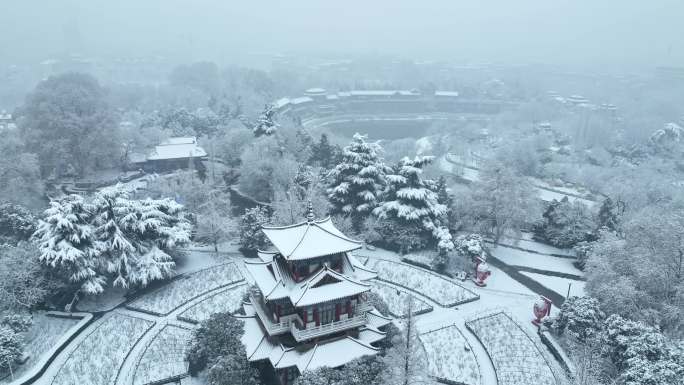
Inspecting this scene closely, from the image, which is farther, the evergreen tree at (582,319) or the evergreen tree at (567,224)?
the evergreen tree at (567,224)

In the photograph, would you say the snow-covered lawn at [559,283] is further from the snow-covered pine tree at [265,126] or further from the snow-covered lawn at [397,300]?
the snow-covered pine tree at [265,126]

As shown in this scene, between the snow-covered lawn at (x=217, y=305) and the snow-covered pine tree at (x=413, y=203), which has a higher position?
the snow-covered pine tree at (x=413, y=203)

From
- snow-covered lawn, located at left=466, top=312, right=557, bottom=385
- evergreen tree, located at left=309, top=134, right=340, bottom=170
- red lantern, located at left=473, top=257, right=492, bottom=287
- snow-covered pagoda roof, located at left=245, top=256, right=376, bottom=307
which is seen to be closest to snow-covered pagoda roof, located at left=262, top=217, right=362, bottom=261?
snow-covered pagoda roof, located at left=245, top=256, right=376, bottom=307

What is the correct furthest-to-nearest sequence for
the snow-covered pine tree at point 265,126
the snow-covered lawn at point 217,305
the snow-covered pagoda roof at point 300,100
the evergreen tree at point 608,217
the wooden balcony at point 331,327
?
the snow-covered pagoda roof at point 300,100 < the snow-covered pine tree at point 265,126 < the evergreen tree at point 608,217 < the snow-covered lawn at point 217,305 < the wooden balcony at point 331,327

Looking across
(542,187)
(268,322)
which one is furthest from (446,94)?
(268,322)

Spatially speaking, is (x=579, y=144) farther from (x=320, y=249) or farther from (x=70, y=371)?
(x=70, y=371)

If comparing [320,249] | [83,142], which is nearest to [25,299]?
[320,249]

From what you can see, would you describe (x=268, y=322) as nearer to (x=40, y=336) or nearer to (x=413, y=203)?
(x=40, y=336)

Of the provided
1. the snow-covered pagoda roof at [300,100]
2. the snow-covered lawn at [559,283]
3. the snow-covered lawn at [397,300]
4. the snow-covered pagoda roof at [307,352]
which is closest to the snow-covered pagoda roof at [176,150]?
the snow-covered lawn at [397,300]

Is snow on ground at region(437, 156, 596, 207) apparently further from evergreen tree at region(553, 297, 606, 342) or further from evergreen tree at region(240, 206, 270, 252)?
evergreen tree at region(240, 206, 270, 252)
